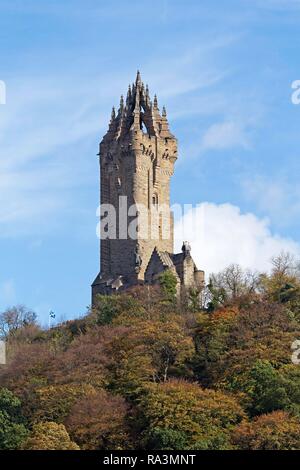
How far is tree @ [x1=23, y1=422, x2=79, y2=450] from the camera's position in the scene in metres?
93.9

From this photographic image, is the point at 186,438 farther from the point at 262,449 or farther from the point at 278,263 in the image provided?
the point at 278,263

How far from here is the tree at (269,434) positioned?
3656 inches

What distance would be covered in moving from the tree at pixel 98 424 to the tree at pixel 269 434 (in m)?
5.65

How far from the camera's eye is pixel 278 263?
123 metres

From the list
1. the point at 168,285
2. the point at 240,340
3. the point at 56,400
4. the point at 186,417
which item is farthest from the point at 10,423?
the point at 168,285

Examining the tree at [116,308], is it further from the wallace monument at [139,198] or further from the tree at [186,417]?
the tree at [186,417]

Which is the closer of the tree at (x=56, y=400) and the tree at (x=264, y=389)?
the tree at (x=264, y=389)

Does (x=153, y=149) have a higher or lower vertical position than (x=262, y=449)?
higher

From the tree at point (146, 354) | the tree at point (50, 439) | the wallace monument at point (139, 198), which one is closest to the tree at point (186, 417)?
the tree at point (146, 354)

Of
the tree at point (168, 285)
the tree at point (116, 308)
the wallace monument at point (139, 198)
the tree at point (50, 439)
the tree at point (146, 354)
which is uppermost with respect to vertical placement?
the wallace monument at point (139, 198)

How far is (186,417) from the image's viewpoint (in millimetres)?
95562

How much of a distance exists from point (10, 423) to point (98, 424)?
14.3ft

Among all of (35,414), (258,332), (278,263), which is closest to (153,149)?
(278,263)

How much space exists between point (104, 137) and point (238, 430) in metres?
38.2
